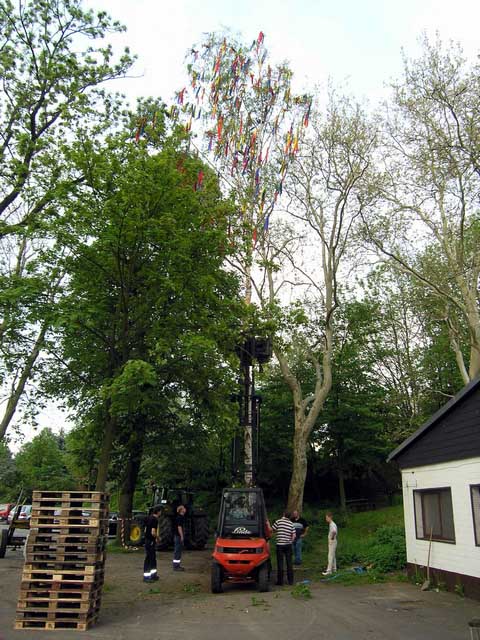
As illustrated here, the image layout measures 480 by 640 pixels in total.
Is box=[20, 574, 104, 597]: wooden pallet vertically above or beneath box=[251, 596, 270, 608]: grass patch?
above

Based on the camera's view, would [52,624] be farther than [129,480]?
No

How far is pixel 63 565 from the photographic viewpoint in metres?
8.78

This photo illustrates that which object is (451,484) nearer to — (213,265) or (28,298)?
(213,265)

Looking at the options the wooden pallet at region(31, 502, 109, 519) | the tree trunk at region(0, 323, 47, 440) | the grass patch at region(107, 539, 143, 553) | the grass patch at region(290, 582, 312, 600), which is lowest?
the grass patch at region(107, 539, 143, 553)

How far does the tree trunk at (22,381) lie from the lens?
14039 mm

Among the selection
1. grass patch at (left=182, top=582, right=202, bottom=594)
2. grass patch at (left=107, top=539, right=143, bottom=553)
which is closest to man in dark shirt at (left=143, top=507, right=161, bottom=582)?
grass patch at (left=182, top=582, right=202, bottom=594)

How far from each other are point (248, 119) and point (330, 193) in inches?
191

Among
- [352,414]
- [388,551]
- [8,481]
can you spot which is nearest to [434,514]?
[388,551]

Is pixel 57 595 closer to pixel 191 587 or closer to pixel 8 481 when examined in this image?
pixel 191 587

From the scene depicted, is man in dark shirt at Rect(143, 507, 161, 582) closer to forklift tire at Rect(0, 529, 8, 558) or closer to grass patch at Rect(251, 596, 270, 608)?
grass patch at Rect(251, 596, 270, 608)

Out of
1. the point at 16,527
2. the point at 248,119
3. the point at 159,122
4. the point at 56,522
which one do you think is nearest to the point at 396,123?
the point at 248,119

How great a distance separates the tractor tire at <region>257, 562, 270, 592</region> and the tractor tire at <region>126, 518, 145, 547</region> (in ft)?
34.7

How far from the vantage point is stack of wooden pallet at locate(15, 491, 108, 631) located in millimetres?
8500

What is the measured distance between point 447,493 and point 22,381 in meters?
13.9
